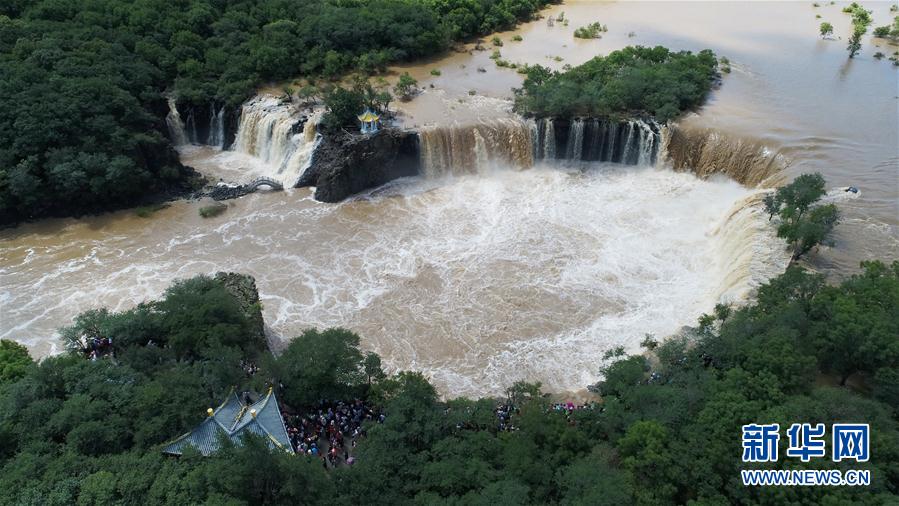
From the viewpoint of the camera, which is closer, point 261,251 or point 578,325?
point 578,325

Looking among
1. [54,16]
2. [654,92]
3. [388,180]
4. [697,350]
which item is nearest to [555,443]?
[697,350]

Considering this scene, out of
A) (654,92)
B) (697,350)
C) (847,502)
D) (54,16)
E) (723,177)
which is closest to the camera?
(847,502)

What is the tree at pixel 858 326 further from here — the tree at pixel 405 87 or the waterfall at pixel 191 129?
the waterfall at pixel 191 129

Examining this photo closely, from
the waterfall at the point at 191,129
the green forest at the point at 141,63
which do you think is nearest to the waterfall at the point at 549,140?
the green forest at the point at 141,63

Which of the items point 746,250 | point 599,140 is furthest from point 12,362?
point 599,140

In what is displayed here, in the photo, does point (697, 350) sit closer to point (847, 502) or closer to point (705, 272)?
point (847, 502)

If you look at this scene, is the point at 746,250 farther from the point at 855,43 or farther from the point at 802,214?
the point at 855,43

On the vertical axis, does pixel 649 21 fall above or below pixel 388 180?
above
